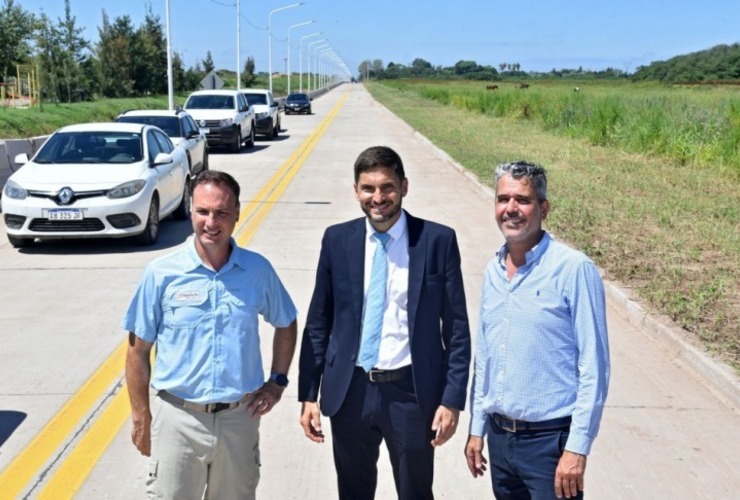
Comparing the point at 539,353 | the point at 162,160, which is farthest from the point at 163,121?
the point at 539,353

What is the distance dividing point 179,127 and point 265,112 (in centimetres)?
1557

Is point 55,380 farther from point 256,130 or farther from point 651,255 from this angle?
point 256,130

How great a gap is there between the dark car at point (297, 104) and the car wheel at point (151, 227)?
146 ft

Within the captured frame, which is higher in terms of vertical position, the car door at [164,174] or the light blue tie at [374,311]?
the light blue tie at [374,311]

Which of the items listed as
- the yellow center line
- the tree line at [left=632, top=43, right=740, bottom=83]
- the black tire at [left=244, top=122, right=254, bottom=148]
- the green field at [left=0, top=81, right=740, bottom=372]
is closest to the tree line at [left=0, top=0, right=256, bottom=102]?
the green field at [left=0, top=81, right=740, bottom=372]

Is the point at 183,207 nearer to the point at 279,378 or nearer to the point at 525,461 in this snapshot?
the point at 279,378

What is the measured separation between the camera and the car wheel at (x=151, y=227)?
448 inches

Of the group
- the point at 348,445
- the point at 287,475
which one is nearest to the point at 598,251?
the point at 287,475

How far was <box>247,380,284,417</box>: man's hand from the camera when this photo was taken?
3279mm

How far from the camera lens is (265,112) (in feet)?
107

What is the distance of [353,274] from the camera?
3.27 meters

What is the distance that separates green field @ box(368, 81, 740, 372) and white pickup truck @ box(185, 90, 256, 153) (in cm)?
637

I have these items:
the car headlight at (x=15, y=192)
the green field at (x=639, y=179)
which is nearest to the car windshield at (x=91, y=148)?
the car headlight at (x=15, y=192)

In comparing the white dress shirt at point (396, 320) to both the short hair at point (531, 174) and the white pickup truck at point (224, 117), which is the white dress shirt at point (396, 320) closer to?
the short hair at point (531, 174)
